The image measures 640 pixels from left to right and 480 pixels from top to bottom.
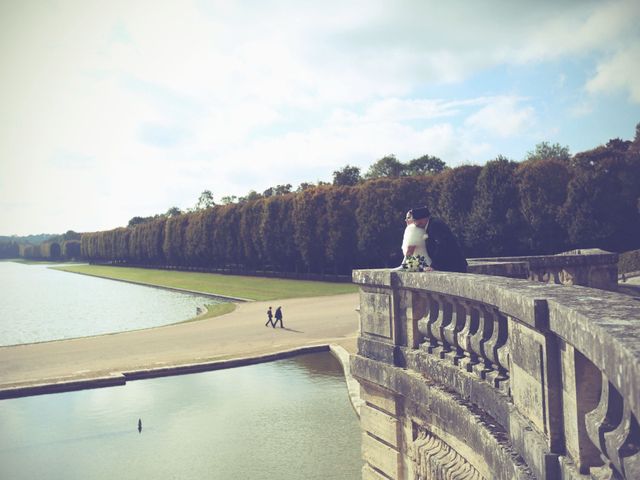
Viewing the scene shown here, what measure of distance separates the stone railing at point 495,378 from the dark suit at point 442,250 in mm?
796

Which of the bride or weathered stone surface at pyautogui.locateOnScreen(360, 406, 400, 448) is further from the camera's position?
the bride

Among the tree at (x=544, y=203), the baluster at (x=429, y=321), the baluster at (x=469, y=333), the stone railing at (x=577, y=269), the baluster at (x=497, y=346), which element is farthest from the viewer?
the tree at (x=544, y=203)

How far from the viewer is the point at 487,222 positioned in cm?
4212

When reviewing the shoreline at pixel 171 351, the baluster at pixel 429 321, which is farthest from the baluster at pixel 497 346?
the shoreline at pixel 171 351

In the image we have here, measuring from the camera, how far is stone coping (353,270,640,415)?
95.1 inches

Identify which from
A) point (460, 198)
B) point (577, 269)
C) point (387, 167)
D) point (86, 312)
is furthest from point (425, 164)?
point (577, 269)

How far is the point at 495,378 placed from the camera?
473 centimetres

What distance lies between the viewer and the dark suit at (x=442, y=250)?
281 inches

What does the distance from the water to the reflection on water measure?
1429cm

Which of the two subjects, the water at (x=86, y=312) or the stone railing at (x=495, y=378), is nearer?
the stone railing at (x=495, y=378)

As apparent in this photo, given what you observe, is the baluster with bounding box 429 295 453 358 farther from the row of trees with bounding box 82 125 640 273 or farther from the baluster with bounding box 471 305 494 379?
the row of trees with bounding box 82 125 640 273

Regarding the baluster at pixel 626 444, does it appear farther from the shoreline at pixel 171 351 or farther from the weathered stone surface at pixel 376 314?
the shoreline at pixel 171 351

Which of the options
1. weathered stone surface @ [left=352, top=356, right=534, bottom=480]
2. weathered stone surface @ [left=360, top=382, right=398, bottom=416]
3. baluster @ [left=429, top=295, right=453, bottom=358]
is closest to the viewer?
weathered stone surface @ [left=352, top=356, right=534, bottom=480]

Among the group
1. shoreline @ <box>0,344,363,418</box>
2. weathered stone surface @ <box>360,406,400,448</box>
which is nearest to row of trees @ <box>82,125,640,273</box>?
shoreline @ <box>0,344,363,418</box>
